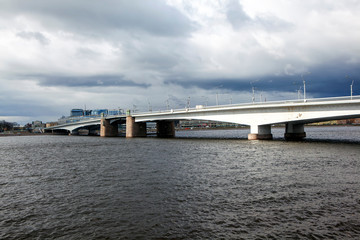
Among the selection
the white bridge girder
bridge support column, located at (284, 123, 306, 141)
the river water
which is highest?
the white bridge girder

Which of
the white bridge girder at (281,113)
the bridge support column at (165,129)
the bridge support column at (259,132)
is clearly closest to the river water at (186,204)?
the white bridge girder at (281,113)

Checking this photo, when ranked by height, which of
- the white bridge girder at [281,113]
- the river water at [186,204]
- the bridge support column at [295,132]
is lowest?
the river water at [186,204]

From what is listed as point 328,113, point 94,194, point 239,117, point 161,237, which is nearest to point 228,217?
point 161,237

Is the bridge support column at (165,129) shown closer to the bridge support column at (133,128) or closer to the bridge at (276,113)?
the bridge support column at (133,128)

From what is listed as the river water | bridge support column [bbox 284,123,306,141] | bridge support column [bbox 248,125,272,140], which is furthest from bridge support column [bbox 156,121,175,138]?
the river water

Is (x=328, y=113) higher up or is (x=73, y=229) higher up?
(x=328, y=113)

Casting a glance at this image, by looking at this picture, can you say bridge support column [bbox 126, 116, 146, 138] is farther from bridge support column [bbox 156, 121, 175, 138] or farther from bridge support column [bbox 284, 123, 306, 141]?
bridge support column [bbox 284, 123, 306, 141]

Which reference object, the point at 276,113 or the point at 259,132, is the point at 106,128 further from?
the point at 276,113

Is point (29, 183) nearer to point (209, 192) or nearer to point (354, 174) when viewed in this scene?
point (209, 192)

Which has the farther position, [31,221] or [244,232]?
[31,221]

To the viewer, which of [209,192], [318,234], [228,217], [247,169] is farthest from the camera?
[247,169]

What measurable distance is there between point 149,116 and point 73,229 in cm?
8154

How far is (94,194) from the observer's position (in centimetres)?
1686

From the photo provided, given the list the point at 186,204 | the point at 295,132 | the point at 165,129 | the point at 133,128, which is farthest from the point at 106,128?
the point at 186,204
